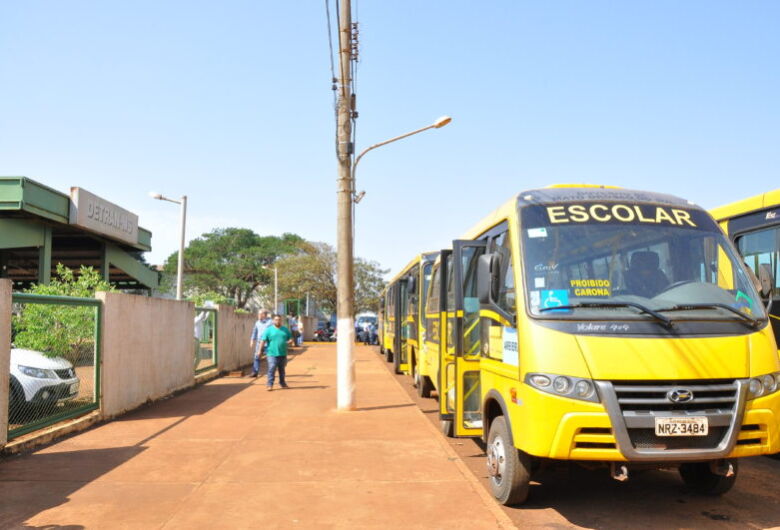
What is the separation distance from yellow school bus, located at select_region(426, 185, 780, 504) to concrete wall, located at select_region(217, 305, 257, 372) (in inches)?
515

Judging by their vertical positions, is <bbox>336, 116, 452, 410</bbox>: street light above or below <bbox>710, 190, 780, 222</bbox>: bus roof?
below

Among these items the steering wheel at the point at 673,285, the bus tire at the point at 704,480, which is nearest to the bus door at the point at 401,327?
the bus tire at the point at 704,480

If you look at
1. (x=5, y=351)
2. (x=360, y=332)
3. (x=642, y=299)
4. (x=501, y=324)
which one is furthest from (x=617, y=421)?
(x=360, y=332)

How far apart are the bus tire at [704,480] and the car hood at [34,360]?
7.90 m

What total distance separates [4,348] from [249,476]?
3.19m

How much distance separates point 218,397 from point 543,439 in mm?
9606

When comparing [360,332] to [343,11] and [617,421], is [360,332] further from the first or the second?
[617,421]

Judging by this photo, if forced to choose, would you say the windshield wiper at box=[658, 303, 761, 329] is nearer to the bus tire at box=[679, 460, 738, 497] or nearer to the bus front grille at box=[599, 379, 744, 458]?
the bus front grille at box=[599, 379, 744, 458]

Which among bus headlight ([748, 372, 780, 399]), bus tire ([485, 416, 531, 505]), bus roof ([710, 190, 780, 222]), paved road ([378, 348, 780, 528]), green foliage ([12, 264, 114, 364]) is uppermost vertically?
bus roof ([710, 190, 780, 222])

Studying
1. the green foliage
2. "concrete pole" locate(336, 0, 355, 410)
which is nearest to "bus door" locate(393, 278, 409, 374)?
"concrete pole" locate(336, 0, 355, 410)

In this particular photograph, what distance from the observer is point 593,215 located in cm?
575

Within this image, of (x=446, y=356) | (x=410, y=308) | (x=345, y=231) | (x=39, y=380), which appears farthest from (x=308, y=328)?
(x=446, y=356)

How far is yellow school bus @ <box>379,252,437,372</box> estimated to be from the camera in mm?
12320

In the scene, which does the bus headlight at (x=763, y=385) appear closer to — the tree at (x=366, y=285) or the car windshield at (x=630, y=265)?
the car windshield at (x=630, y=265)
